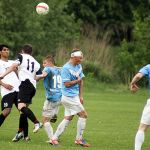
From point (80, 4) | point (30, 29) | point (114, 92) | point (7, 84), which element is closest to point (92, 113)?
point (7, 84)

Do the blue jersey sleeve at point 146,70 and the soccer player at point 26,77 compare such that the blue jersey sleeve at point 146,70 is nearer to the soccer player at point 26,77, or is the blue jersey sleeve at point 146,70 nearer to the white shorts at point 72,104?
the white shorts at point 72,104

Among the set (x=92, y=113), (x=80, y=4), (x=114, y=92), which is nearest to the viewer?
(x=92, y=113)

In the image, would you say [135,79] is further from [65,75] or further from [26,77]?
[26,77]

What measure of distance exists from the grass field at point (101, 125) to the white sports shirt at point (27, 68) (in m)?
1.39

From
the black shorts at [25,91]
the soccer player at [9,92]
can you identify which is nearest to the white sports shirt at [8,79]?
the soccer player at [9,92]

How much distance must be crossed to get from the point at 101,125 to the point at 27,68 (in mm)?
5301

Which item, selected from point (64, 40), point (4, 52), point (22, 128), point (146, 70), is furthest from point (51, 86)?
point (64, 40)

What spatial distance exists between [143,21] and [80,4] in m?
14.4

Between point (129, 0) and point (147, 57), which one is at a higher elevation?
point (129, 0)

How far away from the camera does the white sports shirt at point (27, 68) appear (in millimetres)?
15453

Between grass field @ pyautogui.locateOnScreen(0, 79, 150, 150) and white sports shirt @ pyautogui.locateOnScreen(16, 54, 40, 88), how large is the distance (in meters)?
1.39

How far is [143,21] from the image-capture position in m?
43.0

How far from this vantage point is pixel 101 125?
20250 millimetres

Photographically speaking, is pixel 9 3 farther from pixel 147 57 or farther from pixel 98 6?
pixel 98 6
